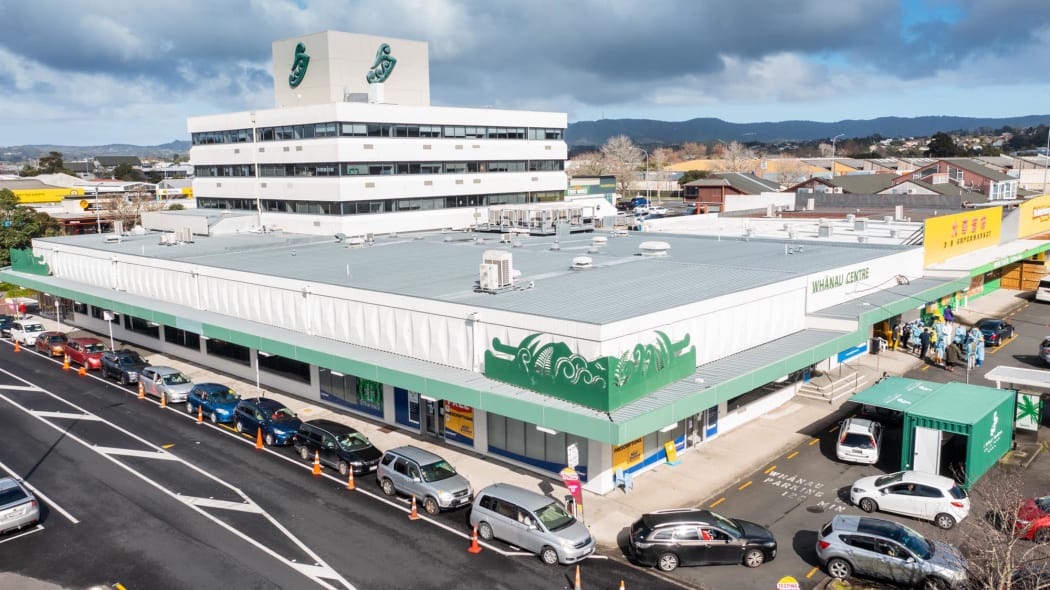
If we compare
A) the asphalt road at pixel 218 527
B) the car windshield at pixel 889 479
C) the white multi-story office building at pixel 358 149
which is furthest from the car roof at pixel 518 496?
the white multi-story office building at pixel 358 149

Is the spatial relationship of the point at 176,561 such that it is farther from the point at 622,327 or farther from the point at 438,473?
the point at 622,327

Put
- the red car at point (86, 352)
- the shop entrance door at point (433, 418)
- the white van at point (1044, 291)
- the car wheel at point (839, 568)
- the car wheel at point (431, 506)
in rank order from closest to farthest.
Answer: the car wheel at point (839, 568)
the car wheel at point (431, 506)
the shop entrance door at point (433, 418)
the red car at point (86, 352)
the white van at point (1044, 291)

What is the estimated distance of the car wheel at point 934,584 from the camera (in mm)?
18188

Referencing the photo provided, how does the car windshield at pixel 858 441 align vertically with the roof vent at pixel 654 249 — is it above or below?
below

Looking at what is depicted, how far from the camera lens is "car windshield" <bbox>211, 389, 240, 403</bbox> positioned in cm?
3350

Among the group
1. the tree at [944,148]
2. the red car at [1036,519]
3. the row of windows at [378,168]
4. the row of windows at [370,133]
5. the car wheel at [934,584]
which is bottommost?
the car wheel at [934,584]

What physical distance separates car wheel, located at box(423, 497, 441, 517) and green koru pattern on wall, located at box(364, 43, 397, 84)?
43995mm

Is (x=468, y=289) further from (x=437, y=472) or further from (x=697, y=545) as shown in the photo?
(x=697, y=545)

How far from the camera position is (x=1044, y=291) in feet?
185

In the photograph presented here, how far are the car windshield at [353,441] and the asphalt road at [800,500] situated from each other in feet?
34.5

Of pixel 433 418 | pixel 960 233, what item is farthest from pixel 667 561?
pixel 960 233

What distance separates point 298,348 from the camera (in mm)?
32000

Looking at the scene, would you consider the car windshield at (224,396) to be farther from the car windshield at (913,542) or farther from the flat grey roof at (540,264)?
the car windshield at (913,542)

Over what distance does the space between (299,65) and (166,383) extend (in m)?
33.1
